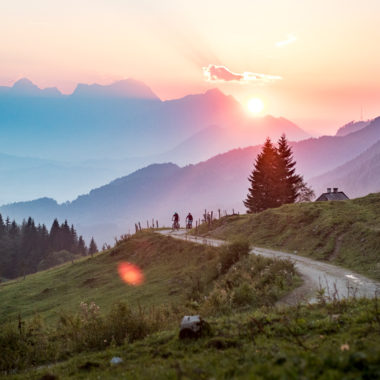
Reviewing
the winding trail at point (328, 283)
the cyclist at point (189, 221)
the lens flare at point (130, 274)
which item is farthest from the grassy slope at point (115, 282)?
the winding trail at point (328, 283)

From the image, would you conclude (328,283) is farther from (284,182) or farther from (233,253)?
(284,182)

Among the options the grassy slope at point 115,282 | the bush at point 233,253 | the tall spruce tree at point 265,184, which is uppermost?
the tall spruce tree at point 265,184

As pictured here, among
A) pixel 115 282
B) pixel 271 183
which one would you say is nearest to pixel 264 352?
pixel 115 282

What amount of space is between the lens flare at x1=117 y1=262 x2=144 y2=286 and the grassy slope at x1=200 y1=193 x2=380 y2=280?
490 inches

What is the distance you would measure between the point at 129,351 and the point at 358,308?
8.03 meters

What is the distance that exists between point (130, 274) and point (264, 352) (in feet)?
138

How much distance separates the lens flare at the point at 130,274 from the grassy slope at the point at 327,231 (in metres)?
12.4

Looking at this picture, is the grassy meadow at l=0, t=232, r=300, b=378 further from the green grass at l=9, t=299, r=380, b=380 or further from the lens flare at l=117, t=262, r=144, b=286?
the green grass at l=9, t=299, r=380, b=380

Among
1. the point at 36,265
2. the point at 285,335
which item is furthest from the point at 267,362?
the point at 36,265

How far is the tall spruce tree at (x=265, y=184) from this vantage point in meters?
81.7

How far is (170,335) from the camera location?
13070 millimetres

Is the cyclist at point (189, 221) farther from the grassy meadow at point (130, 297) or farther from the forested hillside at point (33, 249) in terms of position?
the forested hillside at point (33, 249)

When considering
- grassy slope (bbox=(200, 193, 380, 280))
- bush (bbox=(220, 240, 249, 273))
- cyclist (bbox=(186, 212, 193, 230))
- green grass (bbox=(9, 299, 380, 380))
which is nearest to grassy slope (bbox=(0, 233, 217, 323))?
bush (bbox=(220, 240, 249, 273))

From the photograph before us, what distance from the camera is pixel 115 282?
4662 centimetres
